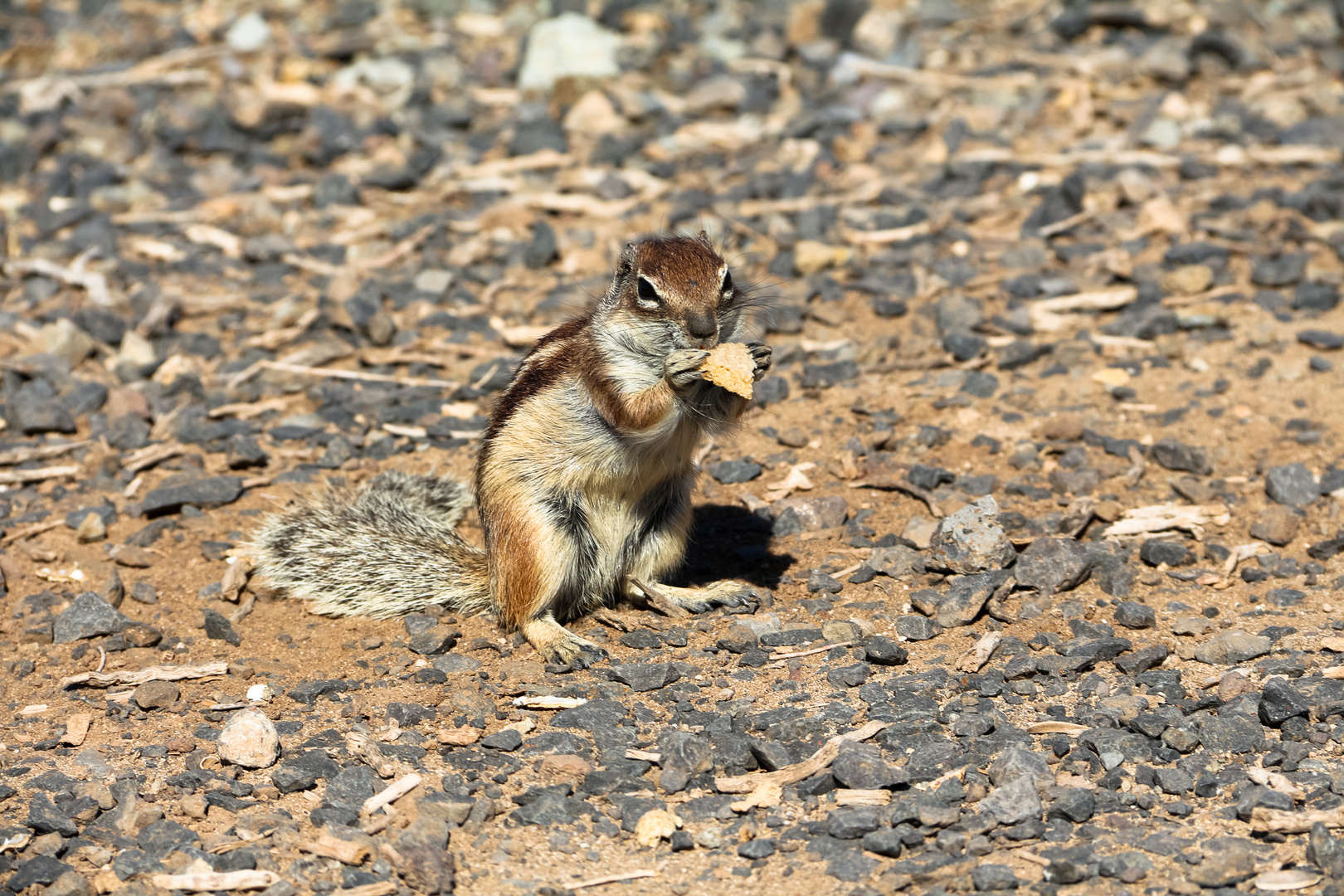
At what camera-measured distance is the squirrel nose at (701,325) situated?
480cm

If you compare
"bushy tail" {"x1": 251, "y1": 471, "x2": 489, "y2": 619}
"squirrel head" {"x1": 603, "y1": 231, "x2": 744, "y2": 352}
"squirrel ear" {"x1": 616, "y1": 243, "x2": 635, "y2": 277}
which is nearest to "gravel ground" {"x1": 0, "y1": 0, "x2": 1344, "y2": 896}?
"bushy tail" {"x1": 251, "y1": 471, "x2": 489, "y2": 619}

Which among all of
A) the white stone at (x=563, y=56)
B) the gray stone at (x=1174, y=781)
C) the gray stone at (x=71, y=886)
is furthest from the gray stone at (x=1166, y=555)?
the white stone at (x=563, y=56)

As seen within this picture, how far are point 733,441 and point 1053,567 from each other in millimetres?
2070

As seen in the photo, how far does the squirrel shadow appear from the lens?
584 cm

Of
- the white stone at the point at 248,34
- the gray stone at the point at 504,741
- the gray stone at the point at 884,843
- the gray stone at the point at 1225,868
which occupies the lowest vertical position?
the gray stone at the point at 504,741

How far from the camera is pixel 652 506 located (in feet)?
18.3

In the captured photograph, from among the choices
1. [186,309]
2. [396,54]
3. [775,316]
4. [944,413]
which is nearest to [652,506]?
[944,413]

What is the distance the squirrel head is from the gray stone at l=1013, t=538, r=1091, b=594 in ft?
5.15

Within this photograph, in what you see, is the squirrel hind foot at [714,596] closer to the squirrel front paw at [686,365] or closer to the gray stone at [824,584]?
the gray stone at [824,584]

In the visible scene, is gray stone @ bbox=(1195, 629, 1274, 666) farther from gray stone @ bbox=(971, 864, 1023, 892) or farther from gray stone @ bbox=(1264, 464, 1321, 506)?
gray stone @ bbox=(971, 864, 1023, 892)

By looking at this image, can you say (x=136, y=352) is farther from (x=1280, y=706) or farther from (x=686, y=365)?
(x=1280, y=706)

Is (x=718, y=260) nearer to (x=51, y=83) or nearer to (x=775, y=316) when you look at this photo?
(x=775, y=316)

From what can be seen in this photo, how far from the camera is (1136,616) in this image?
16.3ft

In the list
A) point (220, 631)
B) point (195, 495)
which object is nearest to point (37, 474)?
point (195, 495)
